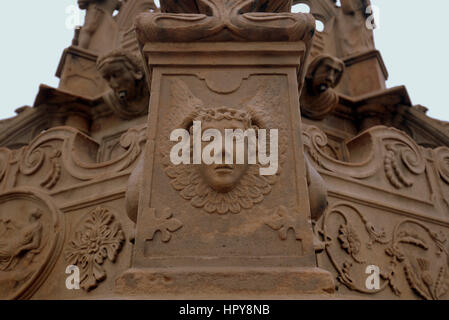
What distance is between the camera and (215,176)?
2.32 metres

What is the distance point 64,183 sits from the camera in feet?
14.7

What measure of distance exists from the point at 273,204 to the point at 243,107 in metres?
0.68

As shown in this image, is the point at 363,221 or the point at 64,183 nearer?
the point at 363,221

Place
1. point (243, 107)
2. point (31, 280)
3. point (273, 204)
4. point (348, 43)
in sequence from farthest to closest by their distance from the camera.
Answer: point (348, 43)
point (31, 280)
point (243, 107)
point (273, 204)

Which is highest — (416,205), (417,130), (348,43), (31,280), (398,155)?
(348,43)

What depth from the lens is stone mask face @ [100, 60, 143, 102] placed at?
518cm

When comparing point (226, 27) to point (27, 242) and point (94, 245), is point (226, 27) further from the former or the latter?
point (27, 242)

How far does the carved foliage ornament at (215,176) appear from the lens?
2346 millimetres

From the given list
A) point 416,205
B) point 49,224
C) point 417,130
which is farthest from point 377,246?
point 49,224

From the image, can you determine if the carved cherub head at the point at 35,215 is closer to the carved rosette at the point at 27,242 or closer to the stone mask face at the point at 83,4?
the carved rosette at the point at 27,242

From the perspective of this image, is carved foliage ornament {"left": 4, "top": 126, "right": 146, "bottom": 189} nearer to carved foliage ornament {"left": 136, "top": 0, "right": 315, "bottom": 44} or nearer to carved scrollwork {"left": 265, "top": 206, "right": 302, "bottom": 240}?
carved foliage ornament {"left": 136, "top": 0, "right": 315, "bottom": 44}

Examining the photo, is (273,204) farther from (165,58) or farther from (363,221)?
(363,221)

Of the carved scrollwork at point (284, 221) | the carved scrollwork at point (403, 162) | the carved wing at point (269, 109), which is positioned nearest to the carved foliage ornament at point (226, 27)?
the carved wing at point (269, 109)

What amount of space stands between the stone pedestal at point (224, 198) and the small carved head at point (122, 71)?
8.75ft
